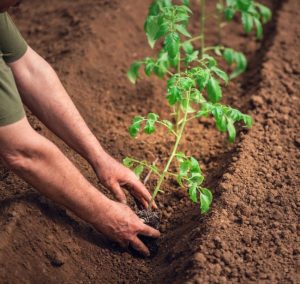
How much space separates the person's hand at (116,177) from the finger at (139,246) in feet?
0.76

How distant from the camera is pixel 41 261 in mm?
2703

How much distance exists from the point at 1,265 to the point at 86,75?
Result: 188cm

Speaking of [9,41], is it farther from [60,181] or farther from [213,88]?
[213,88]

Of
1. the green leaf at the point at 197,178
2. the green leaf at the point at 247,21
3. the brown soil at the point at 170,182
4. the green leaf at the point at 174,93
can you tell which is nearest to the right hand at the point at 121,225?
the brown soil at the point at 170,182

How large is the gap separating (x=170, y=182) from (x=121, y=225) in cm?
75

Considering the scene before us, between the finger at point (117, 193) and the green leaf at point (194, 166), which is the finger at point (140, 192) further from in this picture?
the green leaf at point (194, 166)

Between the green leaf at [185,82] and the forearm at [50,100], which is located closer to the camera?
the green leaf at [185,82]

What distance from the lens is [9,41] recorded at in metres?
2.83

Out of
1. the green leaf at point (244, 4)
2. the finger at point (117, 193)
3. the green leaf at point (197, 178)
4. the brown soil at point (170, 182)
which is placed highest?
the green leaf at point (244, 4)

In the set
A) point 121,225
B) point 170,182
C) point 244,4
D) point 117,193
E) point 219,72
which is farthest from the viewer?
point 244,4

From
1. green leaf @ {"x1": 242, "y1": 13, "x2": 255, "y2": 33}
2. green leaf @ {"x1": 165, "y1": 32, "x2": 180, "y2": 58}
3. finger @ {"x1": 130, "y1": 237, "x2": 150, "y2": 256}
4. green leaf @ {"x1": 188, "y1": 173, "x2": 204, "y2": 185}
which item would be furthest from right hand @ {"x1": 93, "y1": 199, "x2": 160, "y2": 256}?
green leaf @ {"x1": 242, "y1": 13, "x2": 255, "y2": 33}

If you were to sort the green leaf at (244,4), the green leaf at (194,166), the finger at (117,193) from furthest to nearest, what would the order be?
1. the green leaf at (244,4)
2. the finger at (117,193)
3. the green leaf at (194,166)

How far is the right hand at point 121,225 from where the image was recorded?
104 inches

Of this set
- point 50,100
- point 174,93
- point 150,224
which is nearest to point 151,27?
point 174,93
